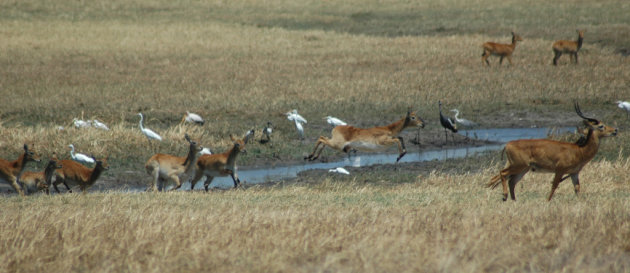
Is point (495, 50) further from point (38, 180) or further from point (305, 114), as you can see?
point (38, 180)

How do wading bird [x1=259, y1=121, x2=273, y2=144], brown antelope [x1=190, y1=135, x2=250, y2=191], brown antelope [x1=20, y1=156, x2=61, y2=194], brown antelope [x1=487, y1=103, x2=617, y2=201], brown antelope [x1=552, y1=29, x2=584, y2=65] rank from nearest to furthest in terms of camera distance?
1. brown antelope [x1=487, y1=103, x2=617, y2=201]
2. brown antelope [x1=20, y1=156, x2=61, y2=194]
3. brown antelope [x1=190, y1=135, x2=250, y2=191]
4. wading bird [x1=259, y1=121, x2=273, y2=144]
5. brown antelope [x1=552, y1=29, x2=584, y2=65]

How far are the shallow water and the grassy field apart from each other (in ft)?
1.71

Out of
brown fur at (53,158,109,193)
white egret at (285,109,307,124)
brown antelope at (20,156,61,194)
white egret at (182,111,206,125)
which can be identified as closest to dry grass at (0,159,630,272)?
brown antelope at (20,156,61,194)

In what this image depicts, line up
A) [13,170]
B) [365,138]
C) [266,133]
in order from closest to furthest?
[13,170] < [365,138] < [266,133]

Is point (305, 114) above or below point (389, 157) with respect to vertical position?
above

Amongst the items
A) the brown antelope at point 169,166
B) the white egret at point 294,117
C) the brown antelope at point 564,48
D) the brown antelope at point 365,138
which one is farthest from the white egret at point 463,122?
the brown antelope at point 564,48

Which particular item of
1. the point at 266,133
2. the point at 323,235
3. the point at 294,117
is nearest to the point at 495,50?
the point at 294,117

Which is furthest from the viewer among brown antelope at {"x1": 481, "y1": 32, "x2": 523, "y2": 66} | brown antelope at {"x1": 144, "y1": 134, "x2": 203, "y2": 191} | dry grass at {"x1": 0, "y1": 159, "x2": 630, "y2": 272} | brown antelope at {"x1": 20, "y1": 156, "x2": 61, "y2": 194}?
brown antelope at {"x1": 481, "y1": 32, "x2": 523, "y2": 66}

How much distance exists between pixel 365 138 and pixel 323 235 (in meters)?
8.51

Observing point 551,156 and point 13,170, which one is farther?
point 13,170

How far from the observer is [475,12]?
150 feet

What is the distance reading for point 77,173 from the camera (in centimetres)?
1230

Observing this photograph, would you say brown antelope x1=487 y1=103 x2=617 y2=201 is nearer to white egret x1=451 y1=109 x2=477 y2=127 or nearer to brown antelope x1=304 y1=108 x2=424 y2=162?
brown antelope x1=304 y1=108 x2=424 y2=162

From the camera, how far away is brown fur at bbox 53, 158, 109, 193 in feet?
40.2
